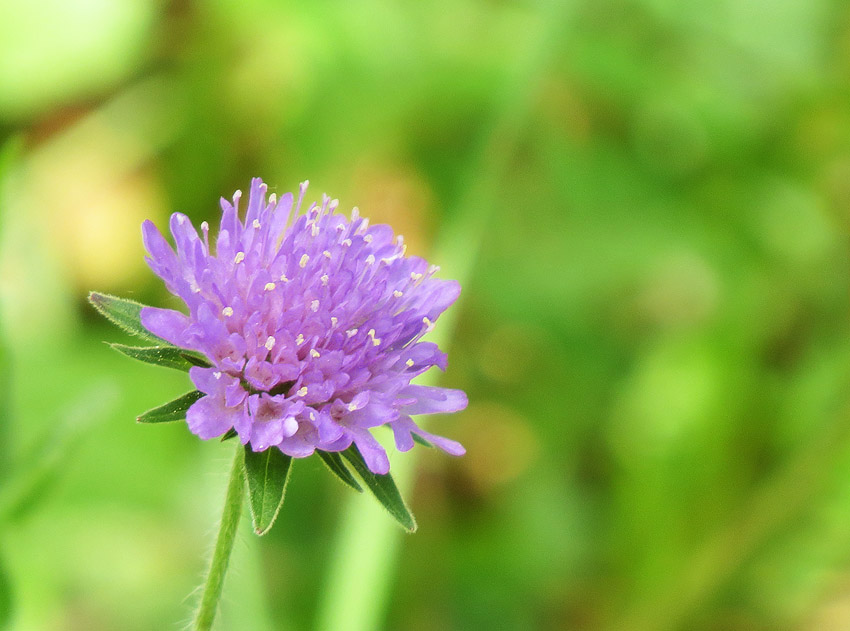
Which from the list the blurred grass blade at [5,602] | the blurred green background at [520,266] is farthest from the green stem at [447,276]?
the blurred grass blade at [5,602]

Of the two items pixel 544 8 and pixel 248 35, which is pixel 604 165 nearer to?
pixel 544 8

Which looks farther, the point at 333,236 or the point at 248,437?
the point at 333,236

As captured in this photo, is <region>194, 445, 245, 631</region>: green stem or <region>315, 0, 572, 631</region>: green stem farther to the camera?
<region>315, 0, 572, 631</region>: green stem

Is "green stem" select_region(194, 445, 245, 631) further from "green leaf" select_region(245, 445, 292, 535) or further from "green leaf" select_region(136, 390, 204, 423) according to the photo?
"green leaf" select_region(136, 390, 204, 423)

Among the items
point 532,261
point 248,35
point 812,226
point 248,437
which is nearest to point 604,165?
point 532,261

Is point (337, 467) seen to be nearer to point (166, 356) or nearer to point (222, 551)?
point (222, 551)

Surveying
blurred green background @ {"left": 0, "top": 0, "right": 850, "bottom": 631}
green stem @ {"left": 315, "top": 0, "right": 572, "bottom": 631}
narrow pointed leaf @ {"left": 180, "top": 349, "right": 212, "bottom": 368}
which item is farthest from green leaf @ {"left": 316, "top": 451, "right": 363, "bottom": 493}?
blurred green background @ {"left": 0, "top": 0, "right": 850, "bottom": 631}

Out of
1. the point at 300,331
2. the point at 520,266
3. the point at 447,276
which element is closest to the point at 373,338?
the point at 300,331
